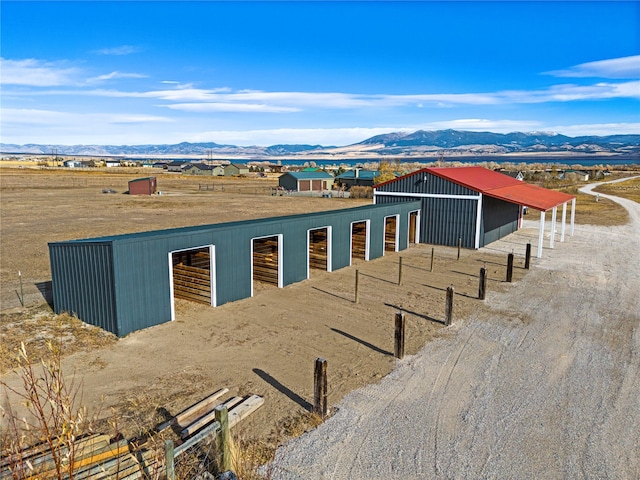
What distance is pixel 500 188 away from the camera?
2652cm

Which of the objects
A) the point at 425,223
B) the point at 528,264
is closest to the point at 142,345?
the point at 528,264

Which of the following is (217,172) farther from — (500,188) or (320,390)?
(320,390)

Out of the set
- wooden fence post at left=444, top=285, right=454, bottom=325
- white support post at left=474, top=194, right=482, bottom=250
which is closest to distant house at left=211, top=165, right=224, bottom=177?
white support post at left=474, top=194, right=482, bottom=250

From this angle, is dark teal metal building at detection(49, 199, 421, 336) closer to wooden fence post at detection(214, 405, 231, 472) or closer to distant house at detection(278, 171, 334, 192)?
wooden fence post at detection(214, 405, 231, 472)

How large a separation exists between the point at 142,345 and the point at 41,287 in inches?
290

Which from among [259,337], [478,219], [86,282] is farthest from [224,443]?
[478,219]

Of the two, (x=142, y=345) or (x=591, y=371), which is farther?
(x=142, y=345)

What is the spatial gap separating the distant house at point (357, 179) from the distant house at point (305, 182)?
3.75 meters

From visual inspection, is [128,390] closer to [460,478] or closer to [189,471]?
[189,471]

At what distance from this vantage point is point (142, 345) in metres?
11.3

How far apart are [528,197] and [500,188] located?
5.04ft

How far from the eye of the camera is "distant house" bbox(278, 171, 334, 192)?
60.9 m

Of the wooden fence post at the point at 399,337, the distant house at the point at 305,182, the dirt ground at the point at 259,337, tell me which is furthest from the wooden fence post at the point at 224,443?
the distant house at the point at 305,182

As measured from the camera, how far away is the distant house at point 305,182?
6091 cm
